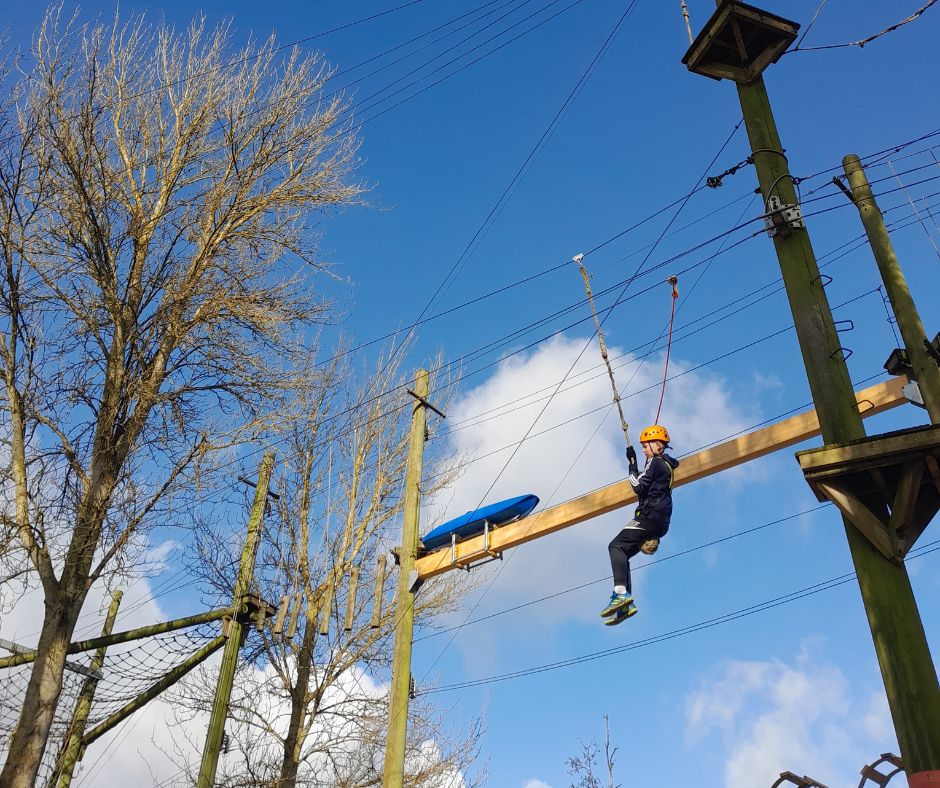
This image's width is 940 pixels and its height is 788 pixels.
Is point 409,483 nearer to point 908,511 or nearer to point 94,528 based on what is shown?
point 94,528

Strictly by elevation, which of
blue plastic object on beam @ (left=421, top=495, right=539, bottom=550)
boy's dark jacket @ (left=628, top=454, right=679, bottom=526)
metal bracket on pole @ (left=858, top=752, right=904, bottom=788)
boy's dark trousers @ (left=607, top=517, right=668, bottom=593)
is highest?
blue plastic object on beam @ (left=421, top=495, right=539, bottom=550)

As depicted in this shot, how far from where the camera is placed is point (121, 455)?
8.51 meters

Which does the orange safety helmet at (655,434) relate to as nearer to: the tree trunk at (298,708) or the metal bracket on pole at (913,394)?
the metal bracket on pole at (913,394)

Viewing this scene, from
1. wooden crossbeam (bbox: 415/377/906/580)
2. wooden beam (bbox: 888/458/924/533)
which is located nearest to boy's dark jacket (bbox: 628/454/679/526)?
wooden crossbeam (bbox: 415/377/906/580)

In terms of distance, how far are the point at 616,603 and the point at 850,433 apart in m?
2.59

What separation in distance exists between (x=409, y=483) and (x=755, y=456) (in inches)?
159

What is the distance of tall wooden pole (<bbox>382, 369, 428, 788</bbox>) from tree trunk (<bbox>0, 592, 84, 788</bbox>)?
10.0 feet

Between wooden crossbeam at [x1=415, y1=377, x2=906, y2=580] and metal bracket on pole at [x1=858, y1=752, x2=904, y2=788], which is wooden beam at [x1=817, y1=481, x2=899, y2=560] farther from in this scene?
metal bracket on pole at [x1=858, y1=752, x2=904, y2=788]

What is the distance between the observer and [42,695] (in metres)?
7.34

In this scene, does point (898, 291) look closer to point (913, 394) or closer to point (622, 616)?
point (913, 394)

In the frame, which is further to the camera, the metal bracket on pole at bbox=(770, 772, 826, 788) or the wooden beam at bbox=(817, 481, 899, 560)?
the metal bracket on pole at bbox=(770, 772, 826, 788)

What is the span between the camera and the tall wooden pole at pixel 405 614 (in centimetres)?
776

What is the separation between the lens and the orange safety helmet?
7285 mm

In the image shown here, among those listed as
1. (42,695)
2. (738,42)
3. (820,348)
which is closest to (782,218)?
(820,348)
